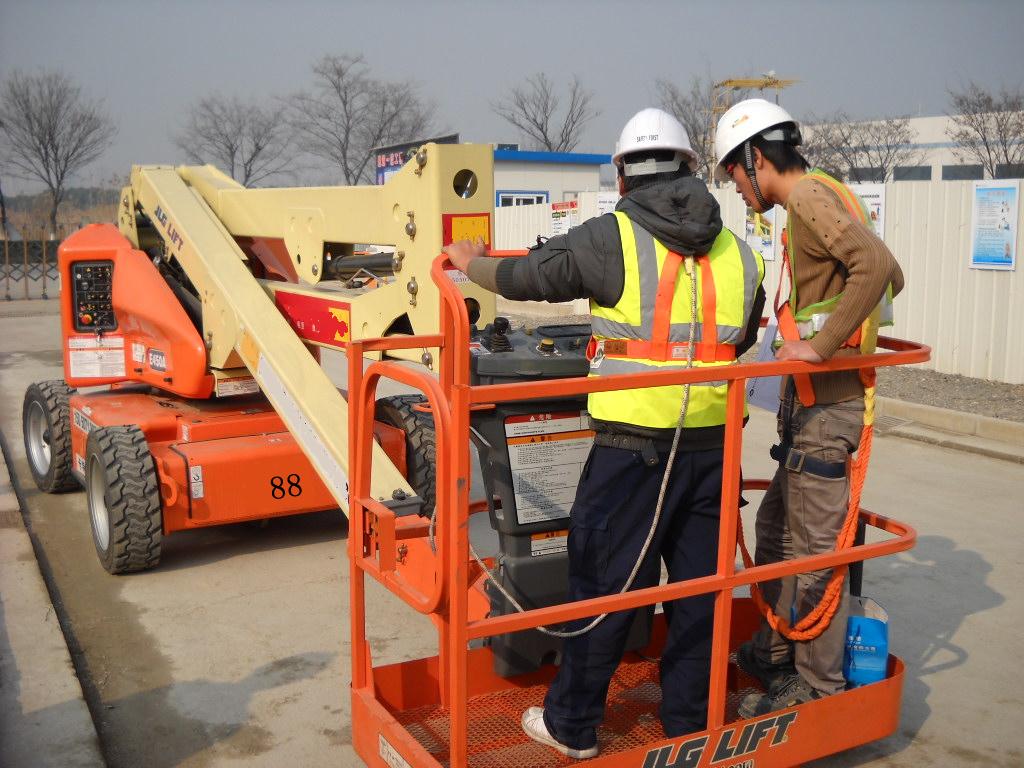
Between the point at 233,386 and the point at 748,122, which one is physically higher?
the point at 748,122

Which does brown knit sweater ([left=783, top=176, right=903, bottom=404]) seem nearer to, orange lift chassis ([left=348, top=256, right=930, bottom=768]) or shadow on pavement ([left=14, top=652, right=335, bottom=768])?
orange lift chassis ([left=348, top=256, right=930, bottom=768])

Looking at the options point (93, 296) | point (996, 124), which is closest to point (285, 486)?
point (93, 296)

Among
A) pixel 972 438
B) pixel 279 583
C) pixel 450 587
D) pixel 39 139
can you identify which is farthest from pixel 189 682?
pixel 39 139

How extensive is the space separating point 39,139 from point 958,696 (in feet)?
135

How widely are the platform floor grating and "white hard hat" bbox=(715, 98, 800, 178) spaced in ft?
6.46

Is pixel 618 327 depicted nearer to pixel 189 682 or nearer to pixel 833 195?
pixel 833 195

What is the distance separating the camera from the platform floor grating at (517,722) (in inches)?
136

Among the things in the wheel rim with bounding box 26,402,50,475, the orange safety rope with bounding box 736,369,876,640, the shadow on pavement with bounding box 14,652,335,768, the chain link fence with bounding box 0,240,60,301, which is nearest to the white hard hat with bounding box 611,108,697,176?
the orange safety rope with bounding box 736,369,876,640

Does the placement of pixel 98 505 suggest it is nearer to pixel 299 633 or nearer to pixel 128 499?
pixel 128 499

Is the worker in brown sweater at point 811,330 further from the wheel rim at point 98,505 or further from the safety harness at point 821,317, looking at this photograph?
the wheel rim at point 98,505

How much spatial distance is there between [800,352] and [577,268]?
0.76 metres

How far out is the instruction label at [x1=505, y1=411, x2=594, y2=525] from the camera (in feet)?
12.6

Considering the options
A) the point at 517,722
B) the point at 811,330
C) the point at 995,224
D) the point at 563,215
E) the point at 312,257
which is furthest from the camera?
the point at 563,215

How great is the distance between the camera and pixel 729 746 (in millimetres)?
3336
